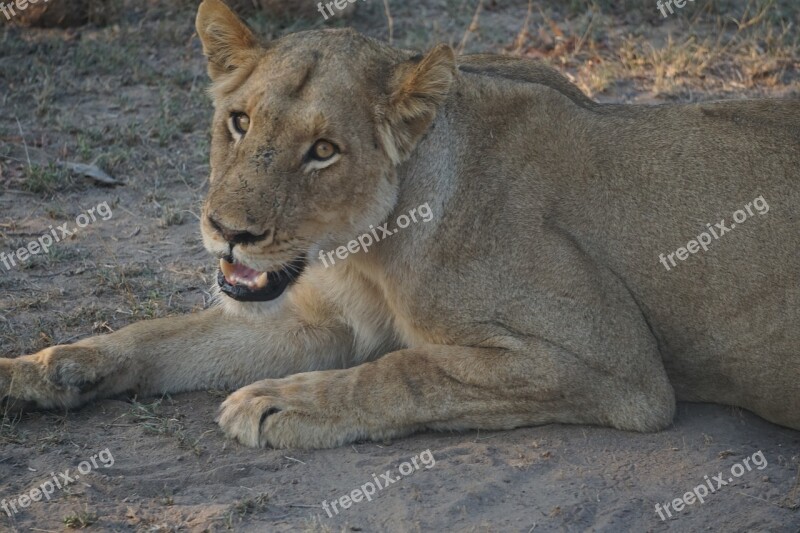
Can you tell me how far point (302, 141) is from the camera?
13.9 feet

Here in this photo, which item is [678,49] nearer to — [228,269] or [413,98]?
[413,98]

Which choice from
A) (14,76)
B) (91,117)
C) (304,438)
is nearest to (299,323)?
(304,438)

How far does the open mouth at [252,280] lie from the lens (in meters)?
4.34

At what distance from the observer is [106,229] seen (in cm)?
628

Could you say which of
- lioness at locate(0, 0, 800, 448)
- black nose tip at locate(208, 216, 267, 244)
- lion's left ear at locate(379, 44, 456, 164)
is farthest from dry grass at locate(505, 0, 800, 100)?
black nose tip at locate(208, 216, 267, 244)

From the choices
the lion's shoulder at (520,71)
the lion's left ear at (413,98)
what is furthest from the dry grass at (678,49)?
the lion's left ear at (413,98)

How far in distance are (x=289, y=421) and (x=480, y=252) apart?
96cm

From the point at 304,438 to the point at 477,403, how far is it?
67cm

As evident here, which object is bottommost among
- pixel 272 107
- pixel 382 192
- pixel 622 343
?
pixel 622 343

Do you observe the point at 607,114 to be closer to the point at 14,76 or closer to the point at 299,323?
the point at 299,323

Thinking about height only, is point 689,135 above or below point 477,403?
above

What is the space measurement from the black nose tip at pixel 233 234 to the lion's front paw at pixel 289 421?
0.70 m

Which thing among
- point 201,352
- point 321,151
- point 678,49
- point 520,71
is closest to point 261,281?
point 321,151

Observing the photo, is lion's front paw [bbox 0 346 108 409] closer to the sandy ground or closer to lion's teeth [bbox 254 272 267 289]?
the sandy ground
